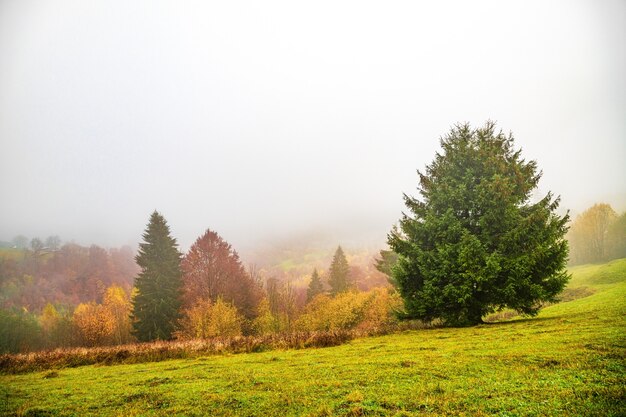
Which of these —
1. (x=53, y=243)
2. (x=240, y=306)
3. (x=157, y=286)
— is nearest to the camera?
(x=157, y=286)

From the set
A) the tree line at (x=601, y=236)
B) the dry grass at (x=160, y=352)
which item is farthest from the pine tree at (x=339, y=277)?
the tree line at (x=601, y=236)

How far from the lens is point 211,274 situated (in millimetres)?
46344

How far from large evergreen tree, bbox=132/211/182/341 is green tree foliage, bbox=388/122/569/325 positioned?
1266 inches

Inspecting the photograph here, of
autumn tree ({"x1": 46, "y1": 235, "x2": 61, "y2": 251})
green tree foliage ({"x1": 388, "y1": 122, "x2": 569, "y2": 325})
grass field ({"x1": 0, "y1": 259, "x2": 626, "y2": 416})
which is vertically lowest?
grass field ({"x1": 0, "y1": 259, "x2": 626, "y2": 416})

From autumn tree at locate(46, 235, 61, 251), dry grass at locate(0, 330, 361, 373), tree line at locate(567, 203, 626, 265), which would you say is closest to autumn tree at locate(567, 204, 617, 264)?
tree line at locate(567, 203, 626, 265)

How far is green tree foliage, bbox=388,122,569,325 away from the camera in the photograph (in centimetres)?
1902

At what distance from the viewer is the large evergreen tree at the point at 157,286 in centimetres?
3906

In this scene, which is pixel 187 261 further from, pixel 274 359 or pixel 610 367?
pixel 610 367

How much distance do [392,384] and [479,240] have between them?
14.9 meters

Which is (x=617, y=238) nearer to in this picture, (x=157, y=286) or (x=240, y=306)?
(x=240, y=306)

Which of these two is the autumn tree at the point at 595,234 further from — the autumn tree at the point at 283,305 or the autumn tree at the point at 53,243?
the autumn tree at the point at 53,243

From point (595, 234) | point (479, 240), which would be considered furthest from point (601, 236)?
point (479, 240)

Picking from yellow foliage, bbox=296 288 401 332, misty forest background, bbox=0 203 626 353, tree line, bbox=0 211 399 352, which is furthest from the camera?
yellow foliage, bbox=296 288 401 332

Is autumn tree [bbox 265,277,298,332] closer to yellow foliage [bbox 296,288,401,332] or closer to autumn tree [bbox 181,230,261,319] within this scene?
yellow foliage [bbox 296,288,401,332]
